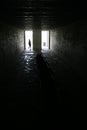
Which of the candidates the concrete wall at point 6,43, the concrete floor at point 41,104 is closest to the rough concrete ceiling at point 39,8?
the concrete wall at point 6,43

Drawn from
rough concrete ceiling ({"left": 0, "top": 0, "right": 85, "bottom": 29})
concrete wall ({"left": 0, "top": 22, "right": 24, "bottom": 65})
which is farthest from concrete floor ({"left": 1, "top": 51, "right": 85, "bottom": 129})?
concrete wall ({"left": 0, "top": 22, "right": 24, "bottom": 65})

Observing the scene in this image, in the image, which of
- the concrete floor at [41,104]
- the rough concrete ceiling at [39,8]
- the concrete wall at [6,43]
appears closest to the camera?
the concrete floor at [41,104]

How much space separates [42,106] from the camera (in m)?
5.08

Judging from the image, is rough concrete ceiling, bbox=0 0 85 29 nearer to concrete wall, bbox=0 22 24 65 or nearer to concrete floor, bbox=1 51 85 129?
concrete wall, bbox=0 22 24 65

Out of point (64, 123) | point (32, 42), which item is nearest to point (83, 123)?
point (64, 123)

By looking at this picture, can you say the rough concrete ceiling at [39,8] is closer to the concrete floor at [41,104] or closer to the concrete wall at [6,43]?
the concrete wall at [6,43]

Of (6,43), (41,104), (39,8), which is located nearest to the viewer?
(41,104)

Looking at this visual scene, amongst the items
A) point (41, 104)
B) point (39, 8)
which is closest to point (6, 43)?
point (39, 8)

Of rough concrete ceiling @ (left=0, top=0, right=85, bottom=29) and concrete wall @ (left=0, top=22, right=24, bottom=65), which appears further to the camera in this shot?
concrete wall @ (left=0, top=22, right=24, bottom=65)

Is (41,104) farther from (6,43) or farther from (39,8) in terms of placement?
(6,43)

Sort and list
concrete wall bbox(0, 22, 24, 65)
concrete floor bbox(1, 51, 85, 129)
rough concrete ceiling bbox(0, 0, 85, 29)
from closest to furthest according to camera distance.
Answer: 1. concrete floor bbox(1, 51, 85, 129)
2. rough concrete ceiling bbox(0, 0, 85, 29)
3. concrete wall bbox(0, 22, 24, 65)

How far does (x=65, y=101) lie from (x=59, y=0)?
2687 mm

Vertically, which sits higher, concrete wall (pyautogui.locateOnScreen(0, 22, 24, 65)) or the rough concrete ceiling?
the rough concrete ceiling

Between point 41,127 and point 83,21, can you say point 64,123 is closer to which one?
point 41,127
